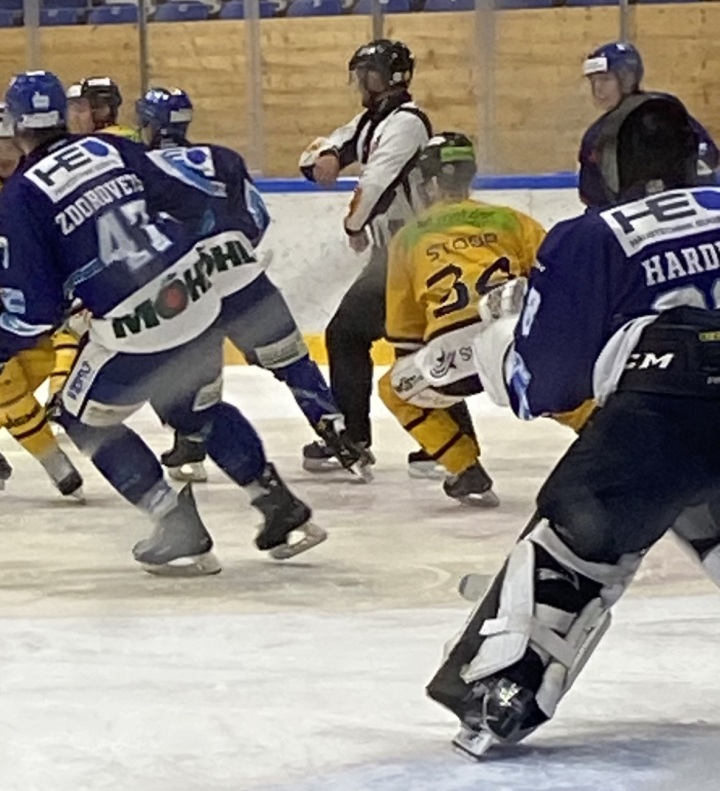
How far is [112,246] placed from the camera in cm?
368

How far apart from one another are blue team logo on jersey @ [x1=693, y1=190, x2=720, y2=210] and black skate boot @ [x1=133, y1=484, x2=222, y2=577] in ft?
5.16

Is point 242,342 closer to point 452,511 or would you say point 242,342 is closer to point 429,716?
point 452,511

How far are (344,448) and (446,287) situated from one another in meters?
0.48

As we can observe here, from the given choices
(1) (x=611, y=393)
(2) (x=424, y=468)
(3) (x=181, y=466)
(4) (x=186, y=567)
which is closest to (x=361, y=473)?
(2) (x=424, y=468)

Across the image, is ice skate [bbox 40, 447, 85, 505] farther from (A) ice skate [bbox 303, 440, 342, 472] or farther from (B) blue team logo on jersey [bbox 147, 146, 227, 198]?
(B) blue team logo on jersey [bbox 147, 146, 227, 198]

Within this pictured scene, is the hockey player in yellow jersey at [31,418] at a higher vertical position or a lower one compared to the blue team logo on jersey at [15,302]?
lower

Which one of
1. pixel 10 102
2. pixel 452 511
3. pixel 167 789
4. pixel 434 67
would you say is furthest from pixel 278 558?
pixel 434 67

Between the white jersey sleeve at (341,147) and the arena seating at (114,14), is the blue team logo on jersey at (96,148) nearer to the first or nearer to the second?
the white jersey sleeve at (341,147)

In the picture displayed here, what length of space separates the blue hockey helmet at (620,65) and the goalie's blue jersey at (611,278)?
125 inches

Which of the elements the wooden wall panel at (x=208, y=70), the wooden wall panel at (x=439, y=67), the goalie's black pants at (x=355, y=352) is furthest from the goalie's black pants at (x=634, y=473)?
the wooden wall panel at (x=208, y=70)

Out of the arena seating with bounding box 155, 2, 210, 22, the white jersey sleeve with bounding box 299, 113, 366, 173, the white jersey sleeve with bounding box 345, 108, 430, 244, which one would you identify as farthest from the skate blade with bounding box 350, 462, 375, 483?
the arena seating with bounding box 155, 2, 210, 22

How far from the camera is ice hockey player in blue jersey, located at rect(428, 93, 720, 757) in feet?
8.05

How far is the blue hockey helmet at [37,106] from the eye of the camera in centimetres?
381

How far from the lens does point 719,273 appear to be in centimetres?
247
